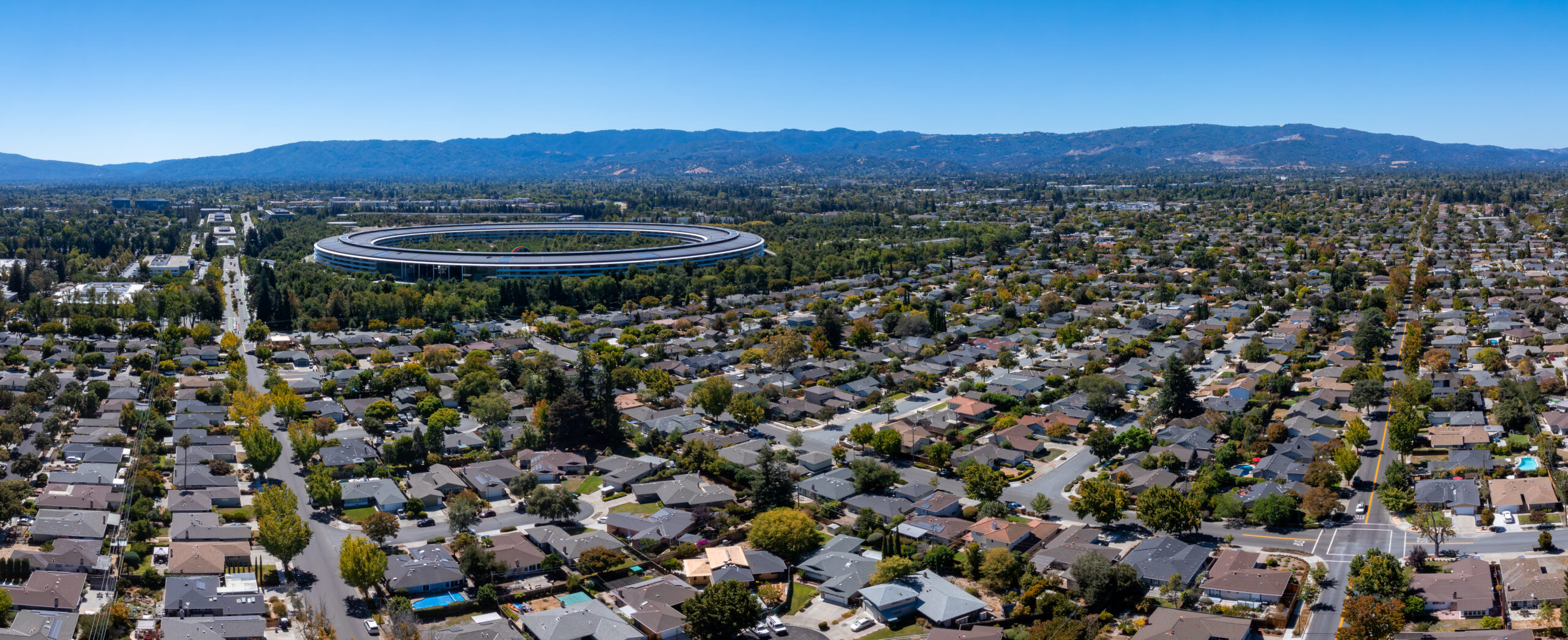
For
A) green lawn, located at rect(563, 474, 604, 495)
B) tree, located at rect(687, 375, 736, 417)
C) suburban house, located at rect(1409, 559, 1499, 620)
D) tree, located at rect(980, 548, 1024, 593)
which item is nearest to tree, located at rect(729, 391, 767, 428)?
tree, located at rect(687, 375, 736, 417)

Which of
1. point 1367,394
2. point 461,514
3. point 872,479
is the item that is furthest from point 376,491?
point 1367,394

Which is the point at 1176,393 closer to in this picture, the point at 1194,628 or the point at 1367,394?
the point at 1367,394

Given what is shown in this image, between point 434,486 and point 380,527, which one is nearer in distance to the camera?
point 380,527

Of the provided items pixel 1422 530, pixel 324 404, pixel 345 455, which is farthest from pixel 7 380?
pixel 1422 530

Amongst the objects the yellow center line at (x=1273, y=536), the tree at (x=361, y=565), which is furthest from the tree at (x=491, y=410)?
the yellow center line at (x=1273, y=536)

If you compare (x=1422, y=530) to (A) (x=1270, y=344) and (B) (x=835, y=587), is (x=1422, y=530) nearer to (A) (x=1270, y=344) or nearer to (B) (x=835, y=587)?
(B) (x=835, y=587)
